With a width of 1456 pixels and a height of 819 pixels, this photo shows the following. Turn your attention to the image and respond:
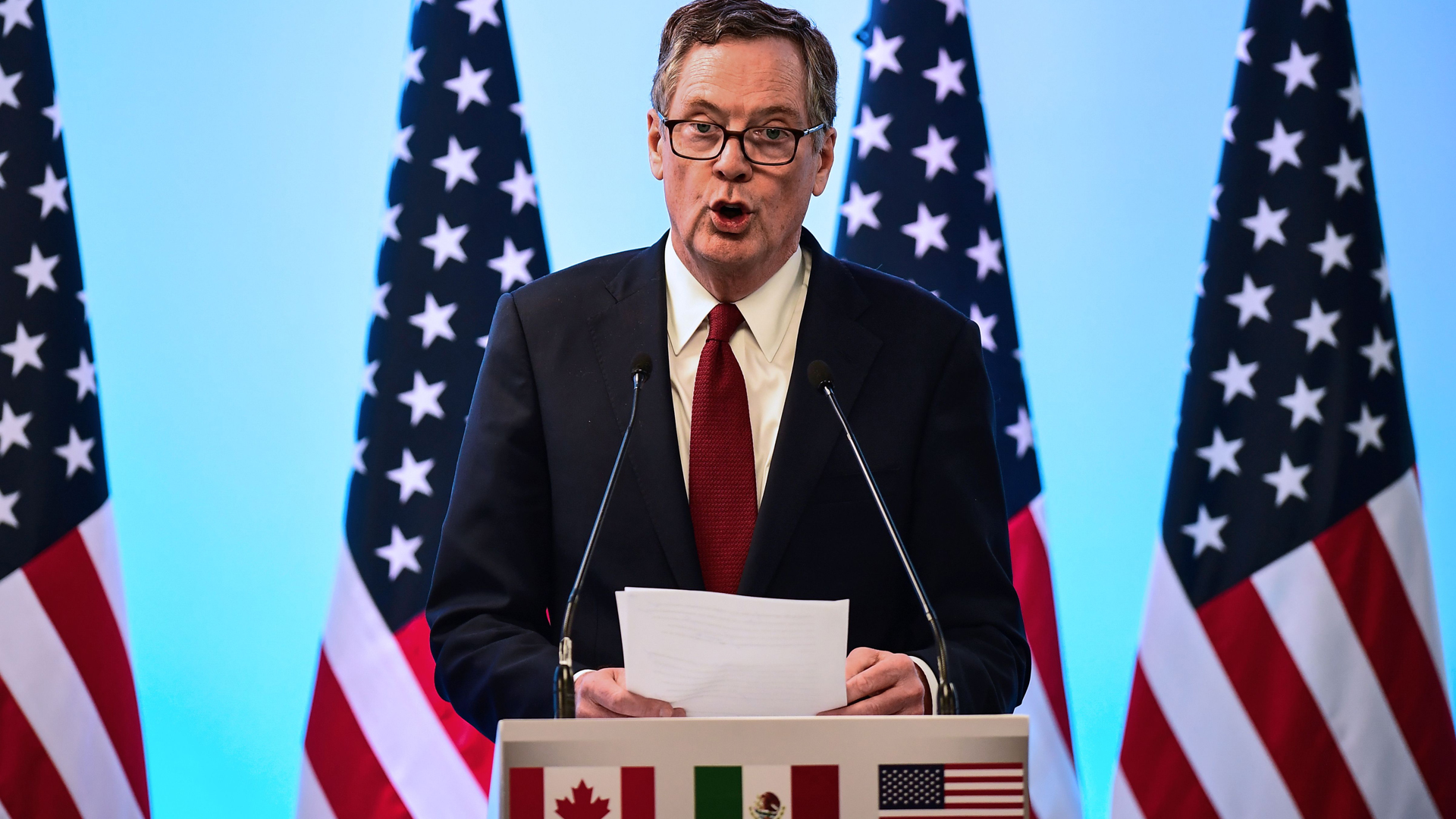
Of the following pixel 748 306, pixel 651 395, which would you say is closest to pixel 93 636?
pixel 651 395

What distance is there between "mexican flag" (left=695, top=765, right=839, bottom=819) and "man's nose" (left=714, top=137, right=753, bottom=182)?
94 cm

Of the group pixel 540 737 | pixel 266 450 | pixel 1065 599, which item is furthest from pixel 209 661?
pixel 540 737

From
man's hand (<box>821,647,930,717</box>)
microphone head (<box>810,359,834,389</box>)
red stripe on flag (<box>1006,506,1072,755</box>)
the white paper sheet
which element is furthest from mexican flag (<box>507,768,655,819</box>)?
red stripe on flag (<box>1006,506,1072,755</box>)

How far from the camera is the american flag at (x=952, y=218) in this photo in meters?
3.20

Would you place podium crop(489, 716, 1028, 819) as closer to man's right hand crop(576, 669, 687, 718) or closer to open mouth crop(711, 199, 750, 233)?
man's right hand crop(576, 669, 687, 718)

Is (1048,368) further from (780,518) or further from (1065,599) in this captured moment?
(780,518)

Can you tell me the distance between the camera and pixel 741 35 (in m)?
1.90

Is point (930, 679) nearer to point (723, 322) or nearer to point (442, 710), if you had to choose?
point (723, 322)

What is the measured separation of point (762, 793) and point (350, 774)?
2118 mm

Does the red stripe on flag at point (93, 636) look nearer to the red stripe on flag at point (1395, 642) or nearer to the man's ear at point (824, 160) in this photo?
the man's ear at point (824, 160)

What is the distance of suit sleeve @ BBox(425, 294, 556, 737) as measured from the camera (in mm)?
1664

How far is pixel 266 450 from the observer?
143 inches

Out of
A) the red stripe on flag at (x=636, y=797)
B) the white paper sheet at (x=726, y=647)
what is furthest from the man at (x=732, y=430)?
the red stripe on flag at (x=636, y=797)

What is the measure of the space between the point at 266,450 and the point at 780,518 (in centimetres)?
231
